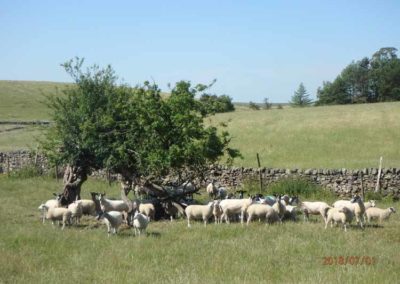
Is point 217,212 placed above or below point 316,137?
below

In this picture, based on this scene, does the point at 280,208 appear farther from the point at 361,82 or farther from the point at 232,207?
the point at 361,82

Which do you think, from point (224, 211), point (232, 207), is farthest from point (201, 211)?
point (232, 207)

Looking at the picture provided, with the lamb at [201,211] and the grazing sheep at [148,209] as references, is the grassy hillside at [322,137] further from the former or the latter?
the lamb at [201,211]

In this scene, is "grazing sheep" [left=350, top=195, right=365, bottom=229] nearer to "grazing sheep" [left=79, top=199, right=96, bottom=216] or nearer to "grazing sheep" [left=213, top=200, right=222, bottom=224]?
"grazing sheep" [left=213, top=200, right=222, bottom=224]

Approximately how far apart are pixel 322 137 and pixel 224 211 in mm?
30913

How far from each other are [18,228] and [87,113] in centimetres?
557

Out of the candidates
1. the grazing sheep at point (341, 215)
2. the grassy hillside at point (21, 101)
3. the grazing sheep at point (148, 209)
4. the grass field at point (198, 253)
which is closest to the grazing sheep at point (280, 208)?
the grass field at point (198, 253)

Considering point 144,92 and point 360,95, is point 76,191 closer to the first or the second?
point 144,92

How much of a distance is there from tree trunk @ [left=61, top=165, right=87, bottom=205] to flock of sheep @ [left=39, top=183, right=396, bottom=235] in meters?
1.45

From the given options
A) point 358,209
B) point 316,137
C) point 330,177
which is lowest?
point 330,177

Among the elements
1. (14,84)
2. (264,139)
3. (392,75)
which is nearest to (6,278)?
(264,139)

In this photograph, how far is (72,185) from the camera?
788 inches
